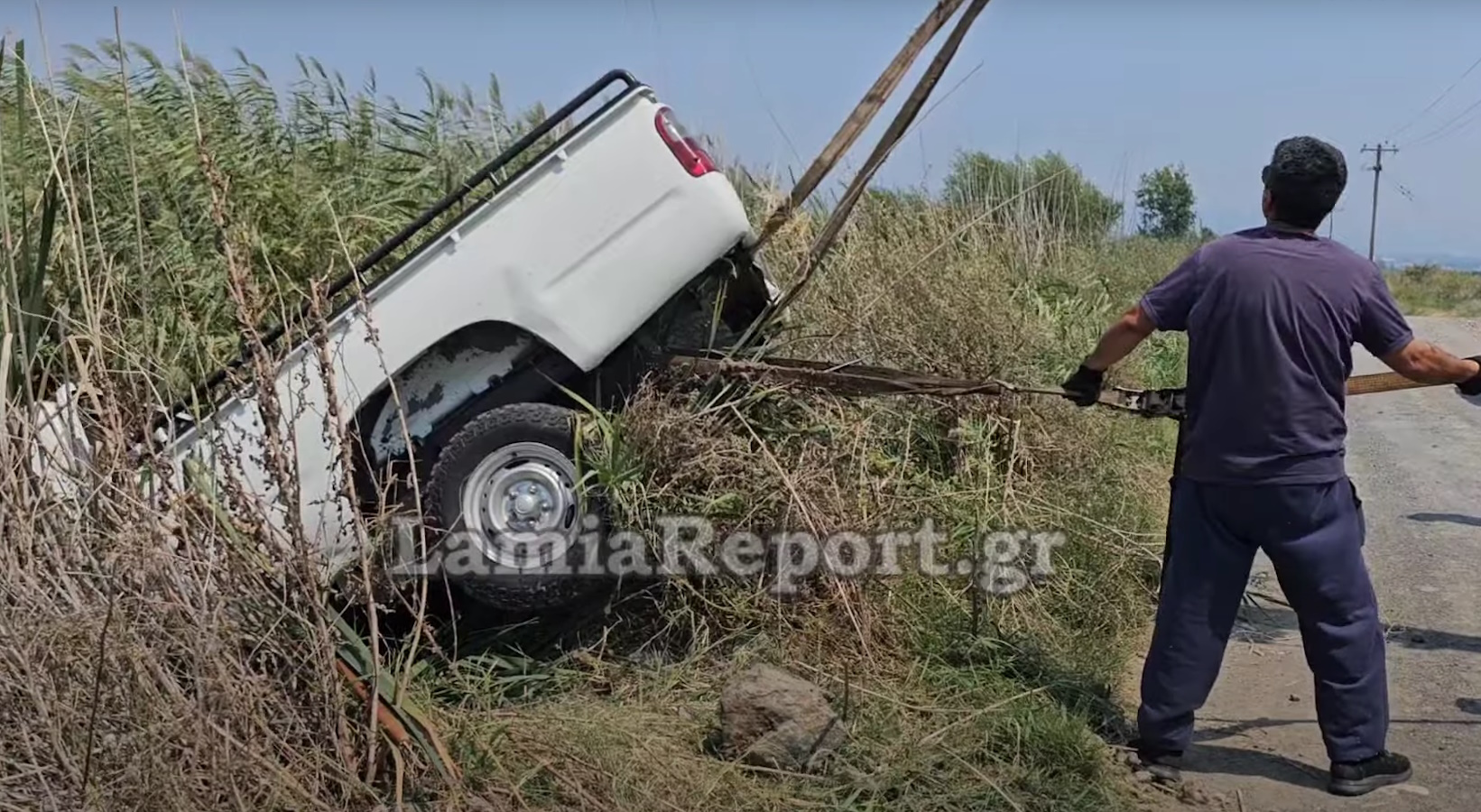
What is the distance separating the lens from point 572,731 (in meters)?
3.68

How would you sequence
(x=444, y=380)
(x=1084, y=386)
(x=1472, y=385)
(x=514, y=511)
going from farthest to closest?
(x=444, y=380)
(x=514, y=511)
(x=1084, y=386)
(x=1472, y=385)

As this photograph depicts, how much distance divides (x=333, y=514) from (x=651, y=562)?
3.75 ft

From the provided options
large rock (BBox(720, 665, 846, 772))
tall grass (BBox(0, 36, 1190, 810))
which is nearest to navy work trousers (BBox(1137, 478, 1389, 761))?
tall grass (BBox(0, 36, 1190, 810))

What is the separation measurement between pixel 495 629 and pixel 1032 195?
7.75m

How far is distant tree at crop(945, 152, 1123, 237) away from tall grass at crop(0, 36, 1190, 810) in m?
2.53

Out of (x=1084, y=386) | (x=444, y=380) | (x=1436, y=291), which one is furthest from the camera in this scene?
(x=1436, y=291)

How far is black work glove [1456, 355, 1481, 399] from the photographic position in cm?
371

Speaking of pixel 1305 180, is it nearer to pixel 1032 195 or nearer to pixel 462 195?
pixel 462 195

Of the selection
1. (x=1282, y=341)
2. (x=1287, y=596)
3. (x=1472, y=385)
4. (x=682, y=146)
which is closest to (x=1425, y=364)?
(x=1472, y=385)

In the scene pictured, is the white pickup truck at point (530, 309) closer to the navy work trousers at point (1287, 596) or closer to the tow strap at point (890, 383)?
the tow strap at point (890, 383)

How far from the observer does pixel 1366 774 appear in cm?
362

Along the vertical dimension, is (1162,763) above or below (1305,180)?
below

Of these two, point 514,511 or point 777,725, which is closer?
point 777,725

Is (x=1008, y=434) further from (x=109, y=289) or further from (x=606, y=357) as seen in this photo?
(x=109, y=289)
